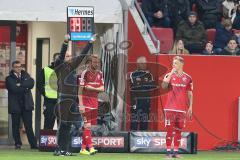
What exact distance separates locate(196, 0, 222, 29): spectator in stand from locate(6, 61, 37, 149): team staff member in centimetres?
550

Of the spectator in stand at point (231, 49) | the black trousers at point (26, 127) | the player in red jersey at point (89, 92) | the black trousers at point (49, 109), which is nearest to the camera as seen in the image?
the player in red jersey at point (89, 92)

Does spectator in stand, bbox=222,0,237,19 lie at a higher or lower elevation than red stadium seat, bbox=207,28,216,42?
higher

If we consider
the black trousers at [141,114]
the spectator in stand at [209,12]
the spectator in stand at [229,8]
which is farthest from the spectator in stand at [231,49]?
the black trousers at [141,114]

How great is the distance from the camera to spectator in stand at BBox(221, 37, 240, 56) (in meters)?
21.9

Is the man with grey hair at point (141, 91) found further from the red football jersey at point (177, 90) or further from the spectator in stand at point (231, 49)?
the red football jersey at point (177, 90)

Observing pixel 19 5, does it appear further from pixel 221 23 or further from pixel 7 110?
pixel 221 23

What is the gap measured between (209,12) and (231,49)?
2.20 m

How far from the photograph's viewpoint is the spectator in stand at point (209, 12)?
78.0 ft

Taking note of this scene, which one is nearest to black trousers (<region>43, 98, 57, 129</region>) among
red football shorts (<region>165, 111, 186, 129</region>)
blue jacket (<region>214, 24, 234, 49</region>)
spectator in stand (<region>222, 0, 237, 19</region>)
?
red football shorts (<region>165, 111, 186, 129</region>)

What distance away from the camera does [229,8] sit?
2409 cm

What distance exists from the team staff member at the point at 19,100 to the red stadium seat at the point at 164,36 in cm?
366

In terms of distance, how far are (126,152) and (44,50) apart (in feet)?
17.5

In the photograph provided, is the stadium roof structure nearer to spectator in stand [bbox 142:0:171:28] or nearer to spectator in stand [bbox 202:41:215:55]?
spectator in stand [bbox 142:0:171:28]

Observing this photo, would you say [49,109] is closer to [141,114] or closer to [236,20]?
[141,114]
